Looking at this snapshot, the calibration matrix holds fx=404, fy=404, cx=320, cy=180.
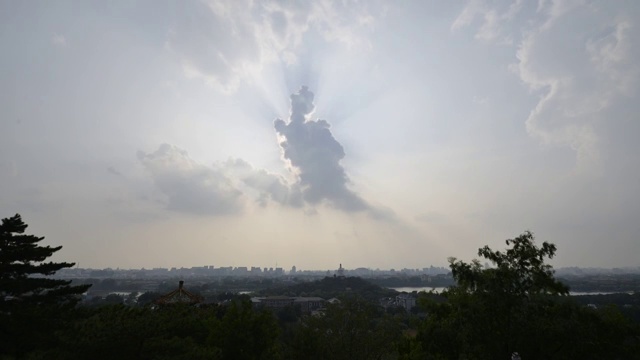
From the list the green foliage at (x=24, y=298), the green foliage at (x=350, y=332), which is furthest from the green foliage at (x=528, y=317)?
the green foliage at (x=24, y=298)

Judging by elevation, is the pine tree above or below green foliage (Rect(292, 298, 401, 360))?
above

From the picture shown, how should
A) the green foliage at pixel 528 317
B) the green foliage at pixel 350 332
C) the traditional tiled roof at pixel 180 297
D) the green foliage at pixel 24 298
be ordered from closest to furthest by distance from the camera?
the green foliage at pixel 528 317 < the green foliage at pixel 24 298 < the green foliage at pixel 350 332 < the traditional tiled roof at pixel 180 297

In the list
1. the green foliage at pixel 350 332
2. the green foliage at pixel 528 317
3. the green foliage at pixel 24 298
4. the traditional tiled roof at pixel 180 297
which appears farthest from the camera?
the traditional tiled roof at pixel 180 297

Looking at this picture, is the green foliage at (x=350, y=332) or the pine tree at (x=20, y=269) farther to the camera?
the green foliage at (x=350, y=332)

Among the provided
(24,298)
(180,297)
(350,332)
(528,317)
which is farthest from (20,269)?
(528,317)

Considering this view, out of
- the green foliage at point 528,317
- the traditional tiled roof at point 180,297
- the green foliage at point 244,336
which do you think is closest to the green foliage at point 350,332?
the green foliage at point 244,336

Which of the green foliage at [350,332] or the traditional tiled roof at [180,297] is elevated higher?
the traditional tiled roof at [180,297]

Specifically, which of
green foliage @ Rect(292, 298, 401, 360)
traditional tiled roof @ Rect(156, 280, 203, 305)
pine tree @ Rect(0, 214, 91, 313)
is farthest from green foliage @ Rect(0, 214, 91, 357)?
green foliage @ Rect(292, 298, 401, 360)

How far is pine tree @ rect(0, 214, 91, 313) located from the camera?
16886mm

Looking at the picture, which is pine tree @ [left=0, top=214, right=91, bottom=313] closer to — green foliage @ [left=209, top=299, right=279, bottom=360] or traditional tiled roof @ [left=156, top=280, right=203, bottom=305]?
traditional tiled roof @ [left=156, top=280, right=203, bottom=305]

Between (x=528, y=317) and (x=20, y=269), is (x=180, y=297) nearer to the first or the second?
(x=20, y=269)

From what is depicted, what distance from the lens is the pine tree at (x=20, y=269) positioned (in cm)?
1689

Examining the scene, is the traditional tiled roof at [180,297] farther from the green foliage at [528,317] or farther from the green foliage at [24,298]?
the green foliage at [528,317]

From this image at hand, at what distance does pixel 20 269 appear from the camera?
58.0 feet
